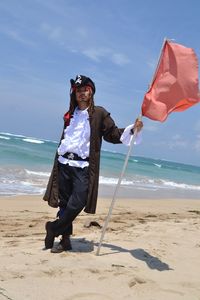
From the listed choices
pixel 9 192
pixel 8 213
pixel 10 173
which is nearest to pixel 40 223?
pixel 8 213

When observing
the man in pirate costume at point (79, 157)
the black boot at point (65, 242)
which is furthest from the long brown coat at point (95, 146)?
the black boot at point (65, 242)

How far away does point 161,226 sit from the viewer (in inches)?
303

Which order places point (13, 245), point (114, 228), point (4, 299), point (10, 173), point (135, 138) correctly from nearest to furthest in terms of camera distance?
1. point (4, 299)
2. point (135, 138)
3. point (13, 245)
4. point (114, 228)
5. point (10, 173)

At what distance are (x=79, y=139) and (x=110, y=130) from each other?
1.16 ft

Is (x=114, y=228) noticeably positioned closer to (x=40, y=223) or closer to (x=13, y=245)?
(x=40, y=223)

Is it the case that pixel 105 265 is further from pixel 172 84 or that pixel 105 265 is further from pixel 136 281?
pixel 172 84

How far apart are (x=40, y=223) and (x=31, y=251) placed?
2764mm

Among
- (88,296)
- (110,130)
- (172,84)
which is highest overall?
(172,84)

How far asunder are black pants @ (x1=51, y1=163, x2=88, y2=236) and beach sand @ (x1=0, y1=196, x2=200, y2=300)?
1.02 feet

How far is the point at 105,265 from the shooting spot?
4.70 meters

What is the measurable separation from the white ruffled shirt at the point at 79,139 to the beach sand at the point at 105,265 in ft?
3.23

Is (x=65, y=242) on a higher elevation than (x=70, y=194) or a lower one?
lower

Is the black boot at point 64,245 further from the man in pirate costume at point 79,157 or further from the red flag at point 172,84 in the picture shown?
the red flag at point 172,84

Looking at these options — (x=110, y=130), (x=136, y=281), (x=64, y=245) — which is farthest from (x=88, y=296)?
(x=110, y=130)
